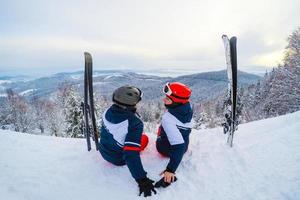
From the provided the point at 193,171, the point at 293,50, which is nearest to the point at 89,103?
the point at 193,171

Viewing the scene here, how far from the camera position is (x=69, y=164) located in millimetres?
4609

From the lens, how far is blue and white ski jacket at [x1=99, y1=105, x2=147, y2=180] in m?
3.74

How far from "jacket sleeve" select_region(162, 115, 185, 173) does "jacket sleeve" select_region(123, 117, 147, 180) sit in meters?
0.43

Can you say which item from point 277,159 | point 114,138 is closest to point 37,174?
point 114,138

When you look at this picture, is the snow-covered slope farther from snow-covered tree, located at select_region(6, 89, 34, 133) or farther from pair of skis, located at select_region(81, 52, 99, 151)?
snow-covered tree, located at select_region(6, 89, 34, 133)

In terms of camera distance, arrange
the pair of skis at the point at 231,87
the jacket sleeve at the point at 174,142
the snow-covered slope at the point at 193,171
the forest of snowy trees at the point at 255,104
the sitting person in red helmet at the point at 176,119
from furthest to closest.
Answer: the forest of snowy trees at the point at 255,104
the pair of skis at the point at 231,87
the sitting person in red helmet at the point at 176,119
the jacket sleeve at the point at 174,142
the snow-covered slope at the point at 193,171

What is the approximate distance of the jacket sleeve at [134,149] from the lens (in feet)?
→ 12.1

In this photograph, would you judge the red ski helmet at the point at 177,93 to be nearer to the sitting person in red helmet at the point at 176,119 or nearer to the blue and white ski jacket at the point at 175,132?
the sitting person in red helmet at the point at 176,119

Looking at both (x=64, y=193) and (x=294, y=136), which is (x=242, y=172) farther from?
(x=64, y=193)

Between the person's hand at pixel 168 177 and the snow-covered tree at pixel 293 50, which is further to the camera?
the snow-covered tree at pixel 293 50

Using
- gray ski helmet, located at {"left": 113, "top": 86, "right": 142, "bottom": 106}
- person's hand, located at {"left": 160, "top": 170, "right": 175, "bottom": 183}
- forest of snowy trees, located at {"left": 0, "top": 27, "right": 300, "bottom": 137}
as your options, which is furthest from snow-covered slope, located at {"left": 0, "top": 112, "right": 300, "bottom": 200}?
gray ski helmet, located at {"left": 113, "top": 86, "right": 142, "bottom": 106}

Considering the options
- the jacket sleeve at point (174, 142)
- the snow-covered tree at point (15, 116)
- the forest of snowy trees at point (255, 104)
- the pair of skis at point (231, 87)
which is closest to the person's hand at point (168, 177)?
the jacket sleeve at point (174, 142)

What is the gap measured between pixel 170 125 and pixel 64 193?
1930 millimetres

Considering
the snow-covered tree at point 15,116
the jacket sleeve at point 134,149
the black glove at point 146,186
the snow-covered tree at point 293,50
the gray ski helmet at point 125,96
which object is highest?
the snow-covered tree at point 293,50
